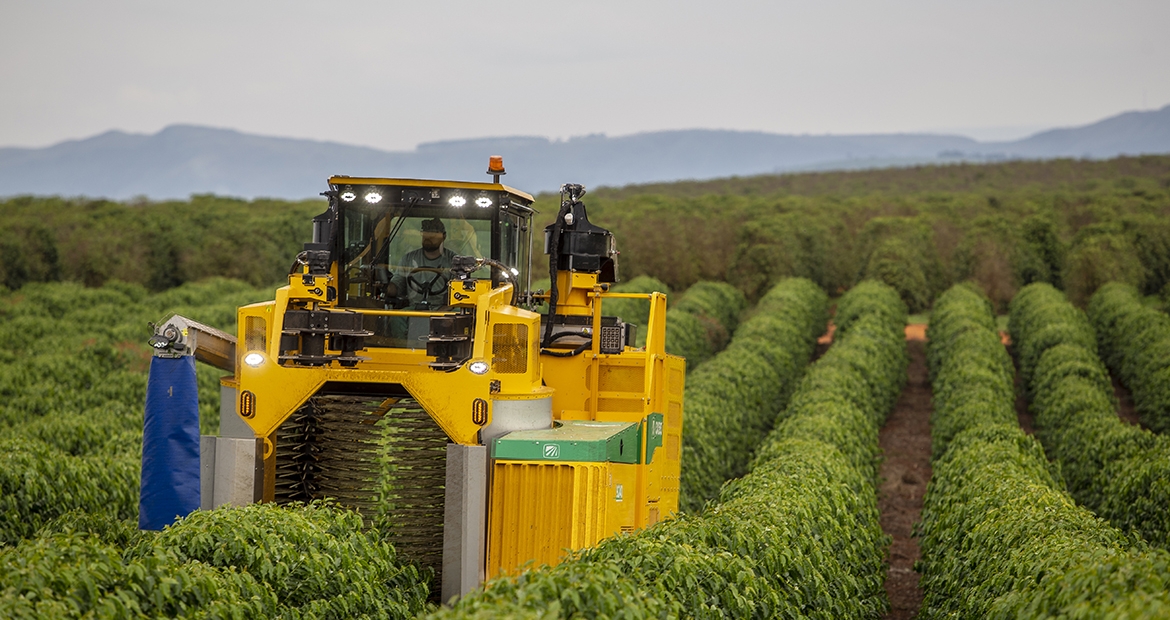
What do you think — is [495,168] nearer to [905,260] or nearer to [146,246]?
[905,260]

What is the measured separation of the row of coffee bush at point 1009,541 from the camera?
702cm

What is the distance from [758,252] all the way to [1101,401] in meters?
34.0

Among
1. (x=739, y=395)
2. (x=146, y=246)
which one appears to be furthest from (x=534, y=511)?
(x=146, y=246)

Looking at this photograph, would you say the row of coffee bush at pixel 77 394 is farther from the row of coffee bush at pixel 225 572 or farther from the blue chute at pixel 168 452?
the row of coffee bush at pixel 225 572

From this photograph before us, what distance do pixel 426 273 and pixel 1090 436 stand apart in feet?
51.5

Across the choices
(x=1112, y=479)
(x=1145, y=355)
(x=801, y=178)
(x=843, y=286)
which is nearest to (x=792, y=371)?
(x=1145, y=355)

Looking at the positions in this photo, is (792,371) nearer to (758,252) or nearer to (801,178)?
(758,252)

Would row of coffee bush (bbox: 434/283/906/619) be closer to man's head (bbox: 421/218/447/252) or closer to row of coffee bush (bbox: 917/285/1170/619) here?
row of coffee bush (bbox: 917/285/1170/619)

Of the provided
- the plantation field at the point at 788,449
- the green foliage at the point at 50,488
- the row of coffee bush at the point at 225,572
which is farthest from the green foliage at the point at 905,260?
the row of coffee bush at the point at 225,572

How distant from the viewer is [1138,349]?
33.0 meters

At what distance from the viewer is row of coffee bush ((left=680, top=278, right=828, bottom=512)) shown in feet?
64.1

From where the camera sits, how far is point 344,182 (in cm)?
1060

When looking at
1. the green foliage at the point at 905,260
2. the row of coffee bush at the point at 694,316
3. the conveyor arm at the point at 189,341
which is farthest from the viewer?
the green foliage at the point at 905,260

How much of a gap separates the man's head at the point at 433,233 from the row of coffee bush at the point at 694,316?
1715 cm
